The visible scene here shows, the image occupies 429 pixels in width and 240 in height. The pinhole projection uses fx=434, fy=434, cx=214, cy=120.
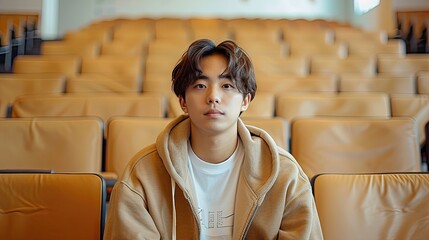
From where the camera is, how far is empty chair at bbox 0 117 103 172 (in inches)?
38.6

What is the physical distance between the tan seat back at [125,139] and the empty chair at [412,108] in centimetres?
71

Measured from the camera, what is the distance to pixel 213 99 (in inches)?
22.4

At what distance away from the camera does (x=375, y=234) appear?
2.17ft

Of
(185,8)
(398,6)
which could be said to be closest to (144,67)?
(398,6)

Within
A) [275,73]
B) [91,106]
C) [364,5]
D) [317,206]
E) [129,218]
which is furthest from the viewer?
[364,5]

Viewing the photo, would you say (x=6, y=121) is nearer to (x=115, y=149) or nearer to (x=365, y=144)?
(x=115, y=149)

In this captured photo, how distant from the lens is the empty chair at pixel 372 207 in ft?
2.17

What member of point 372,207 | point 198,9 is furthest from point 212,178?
point 198,9

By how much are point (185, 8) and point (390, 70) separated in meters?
3.02

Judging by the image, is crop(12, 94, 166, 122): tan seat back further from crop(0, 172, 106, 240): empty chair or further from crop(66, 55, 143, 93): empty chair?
crop(0, 172, 106, 240): empty chair

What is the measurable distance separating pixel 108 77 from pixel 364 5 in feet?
10.6

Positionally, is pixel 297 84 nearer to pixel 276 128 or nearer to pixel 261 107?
pixel 261 107

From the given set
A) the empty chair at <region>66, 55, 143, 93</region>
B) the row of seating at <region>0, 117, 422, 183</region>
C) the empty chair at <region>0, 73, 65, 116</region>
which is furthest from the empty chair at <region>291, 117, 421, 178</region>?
the empty chair at <region>0, 73, 65, 116</region>

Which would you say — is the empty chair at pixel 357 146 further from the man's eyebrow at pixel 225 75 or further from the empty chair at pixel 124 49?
the empty chair at pixel 124 49
